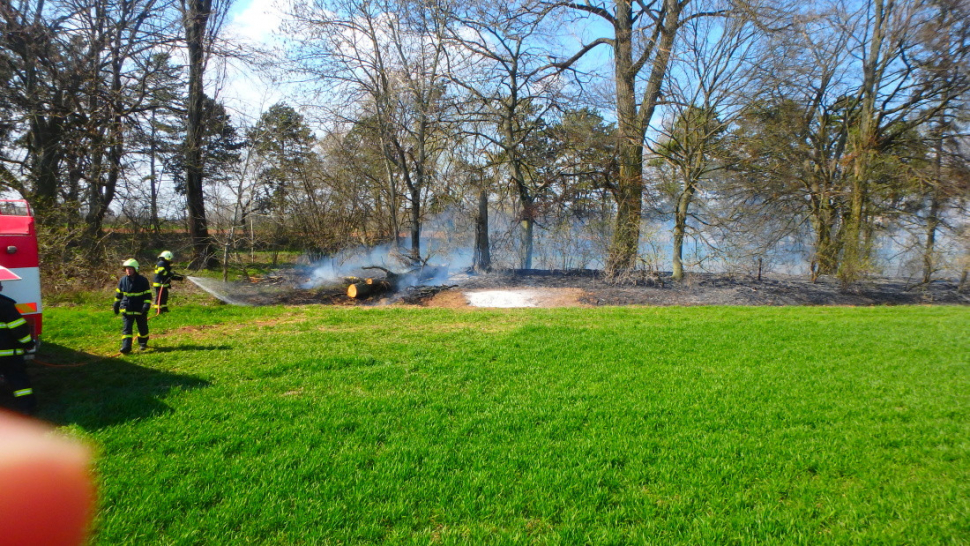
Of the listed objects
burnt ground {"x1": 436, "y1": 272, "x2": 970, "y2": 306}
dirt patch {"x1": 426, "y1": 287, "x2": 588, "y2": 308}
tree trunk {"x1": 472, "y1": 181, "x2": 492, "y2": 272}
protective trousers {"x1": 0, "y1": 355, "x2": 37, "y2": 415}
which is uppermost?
tree trunk {"x1": 472, "y1": 181, "x2": 492, "y2": 272}

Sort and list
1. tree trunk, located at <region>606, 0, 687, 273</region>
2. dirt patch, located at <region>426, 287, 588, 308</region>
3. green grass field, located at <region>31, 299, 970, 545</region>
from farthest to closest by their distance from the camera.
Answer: tree trunk, located at <region>606, 0, 687, 273</region>, dirt patch, located at <region>426, 287, 588, 308</region>, green grass field, located at <region>31, 299, 970, 545</region>

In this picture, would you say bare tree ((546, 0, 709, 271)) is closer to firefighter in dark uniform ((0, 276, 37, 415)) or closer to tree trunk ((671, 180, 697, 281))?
tree trunk ((671, 180, 697, 281))

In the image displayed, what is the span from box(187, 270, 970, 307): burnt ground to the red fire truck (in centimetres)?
608

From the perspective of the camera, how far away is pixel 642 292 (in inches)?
521

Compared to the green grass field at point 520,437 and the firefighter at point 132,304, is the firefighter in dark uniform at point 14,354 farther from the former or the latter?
the firefighter at point 132,304

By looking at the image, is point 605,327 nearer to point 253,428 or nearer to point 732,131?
point 253,428

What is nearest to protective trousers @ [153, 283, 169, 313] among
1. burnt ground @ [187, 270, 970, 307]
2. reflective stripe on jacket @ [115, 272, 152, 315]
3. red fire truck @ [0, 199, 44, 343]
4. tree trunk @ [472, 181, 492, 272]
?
burnt ground @ [187, 270, 970, 307]

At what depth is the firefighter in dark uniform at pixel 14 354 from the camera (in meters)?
4.39

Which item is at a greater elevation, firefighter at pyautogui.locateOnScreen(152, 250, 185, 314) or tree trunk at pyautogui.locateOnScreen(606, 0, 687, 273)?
tree trunk at pyautogui.locateOnScreen(606, 0, 687, 273)

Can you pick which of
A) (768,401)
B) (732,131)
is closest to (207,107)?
(732,131)

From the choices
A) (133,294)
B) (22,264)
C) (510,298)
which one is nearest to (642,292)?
(510,298)

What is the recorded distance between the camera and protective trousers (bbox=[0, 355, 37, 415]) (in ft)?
14.4

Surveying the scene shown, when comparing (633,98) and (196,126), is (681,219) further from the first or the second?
(196,126)

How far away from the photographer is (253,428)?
4.26m
